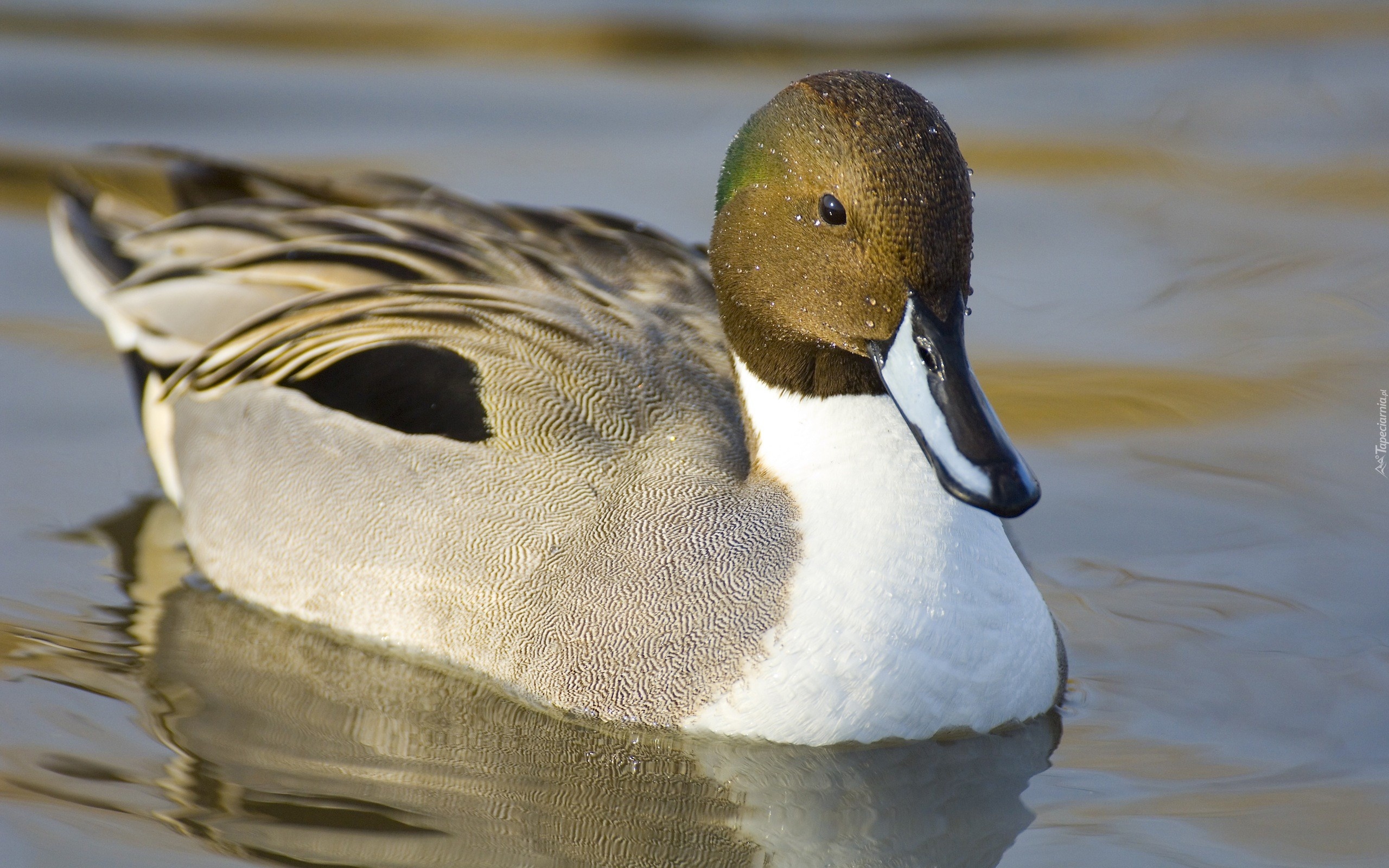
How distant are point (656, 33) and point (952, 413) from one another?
564 cm

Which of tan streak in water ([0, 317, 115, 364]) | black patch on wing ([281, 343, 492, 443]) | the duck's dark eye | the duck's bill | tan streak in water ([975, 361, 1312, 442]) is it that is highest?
the duck's dark eye

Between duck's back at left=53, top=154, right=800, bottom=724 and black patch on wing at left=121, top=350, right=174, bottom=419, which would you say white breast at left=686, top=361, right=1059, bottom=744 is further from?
black patch on wing at left=121, top=350, right=174, bottom=419

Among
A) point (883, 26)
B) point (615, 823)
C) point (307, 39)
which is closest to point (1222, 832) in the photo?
point (615, 823)

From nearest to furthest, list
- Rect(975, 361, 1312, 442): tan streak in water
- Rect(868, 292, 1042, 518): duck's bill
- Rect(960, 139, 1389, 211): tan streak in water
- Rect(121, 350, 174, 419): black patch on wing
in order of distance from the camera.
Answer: Rect(868, 292, 1042, 518): duck's bill → Rect(121, 350, 174, 419): black patch on wing → Rect(975, 361, 1312, 442): tan streak in water → Rect(960, 139, 1389, 211): tan streak in water

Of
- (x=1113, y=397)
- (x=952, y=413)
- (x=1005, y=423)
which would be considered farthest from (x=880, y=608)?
(x=1113, y=397)

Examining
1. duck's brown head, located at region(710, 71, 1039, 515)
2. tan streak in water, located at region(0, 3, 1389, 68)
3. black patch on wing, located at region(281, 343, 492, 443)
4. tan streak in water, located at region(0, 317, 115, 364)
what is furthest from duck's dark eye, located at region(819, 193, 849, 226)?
tan streak in water, located at region(0, 3, 1389, 68)

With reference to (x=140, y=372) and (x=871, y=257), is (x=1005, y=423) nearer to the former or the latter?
(x=871, y=257)

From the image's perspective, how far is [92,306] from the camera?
5160 mm

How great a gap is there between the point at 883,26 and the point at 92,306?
449 centimetres

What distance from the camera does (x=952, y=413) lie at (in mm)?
3361

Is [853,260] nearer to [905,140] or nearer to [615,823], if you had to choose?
[905,140]

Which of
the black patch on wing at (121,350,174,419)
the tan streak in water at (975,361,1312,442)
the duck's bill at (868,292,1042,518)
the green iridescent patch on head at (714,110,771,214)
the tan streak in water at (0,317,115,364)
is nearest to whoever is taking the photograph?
the duck's bill at (868,292,1042,518)

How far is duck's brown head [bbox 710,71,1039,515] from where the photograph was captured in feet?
11.0

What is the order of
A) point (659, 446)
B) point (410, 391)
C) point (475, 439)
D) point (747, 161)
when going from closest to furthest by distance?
point (747, 161)
point (659, 446)
point (475, 439)
point (410, 391)
